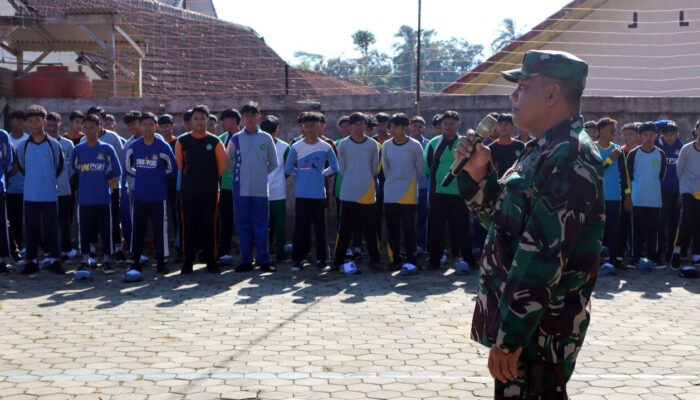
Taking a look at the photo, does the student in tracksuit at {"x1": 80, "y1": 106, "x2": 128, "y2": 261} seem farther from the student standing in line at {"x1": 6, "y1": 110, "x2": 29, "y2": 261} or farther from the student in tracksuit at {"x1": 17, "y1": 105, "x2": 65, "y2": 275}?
the student standing in line at {"x1": 6, "y1": 110, "x2": 29, "y2": 261}

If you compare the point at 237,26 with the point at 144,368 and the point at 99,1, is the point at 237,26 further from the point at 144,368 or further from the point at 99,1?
the point at 144,368

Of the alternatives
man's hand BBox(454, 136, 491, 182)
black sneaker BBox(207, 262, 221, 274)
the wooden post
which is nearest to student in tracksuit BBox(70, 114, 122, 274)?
black sneaker BBox(207, 262, 221, 274)

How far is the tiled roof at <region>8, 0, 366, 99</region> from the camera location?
55.9 feet

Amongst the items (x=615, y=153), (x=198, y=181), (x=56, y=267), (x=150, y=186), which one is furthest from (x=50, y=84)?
(x=615, y=153)

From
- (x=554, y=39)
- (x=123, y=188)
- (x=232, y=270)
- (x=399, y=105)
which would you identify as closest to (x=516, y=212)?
(x=232, y=270)

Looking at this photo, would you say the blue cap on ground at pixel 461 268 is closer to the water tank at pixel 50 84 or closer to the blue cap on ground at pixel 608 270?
the blue cap on ground at pixel 608 270

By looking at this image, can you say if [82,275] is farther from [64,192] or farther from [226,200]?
[226,200]

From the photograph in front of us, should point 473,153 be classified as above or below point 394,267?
above

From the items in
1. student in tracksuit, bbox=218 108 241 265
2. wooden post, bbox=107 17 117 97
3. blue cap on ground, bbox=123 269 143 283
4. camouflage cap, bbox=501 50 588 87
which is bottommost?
blue cap on ground, bbox=123 269 143 283

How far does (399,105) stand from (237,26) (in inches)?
482

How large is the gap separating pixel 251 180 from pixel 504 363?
25.3 ft

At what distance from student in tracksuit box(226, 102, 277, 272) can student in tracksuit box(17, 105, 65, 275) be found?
87.2 inches

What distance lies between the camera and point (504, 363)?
3.03 m

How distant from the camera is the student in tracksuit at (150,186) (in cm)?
998
